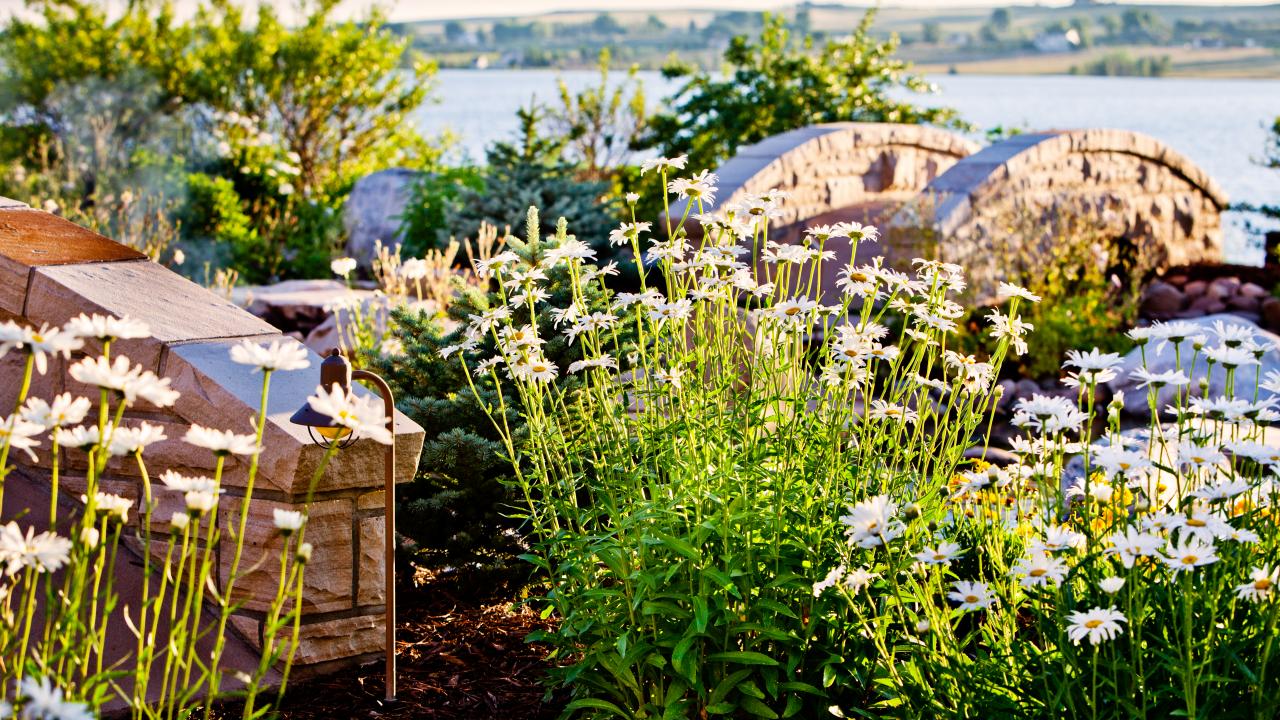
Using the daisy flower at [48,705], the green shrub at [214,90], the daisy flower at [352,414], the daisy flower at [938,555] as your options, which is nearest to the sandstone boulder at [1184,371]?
the daisy flower at [938,555]

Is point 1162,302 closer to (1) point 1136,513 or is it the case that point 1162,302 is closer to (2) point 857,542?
(1) point 1136,513

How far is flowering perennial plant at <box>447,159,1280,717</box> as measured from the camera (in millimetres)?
2279

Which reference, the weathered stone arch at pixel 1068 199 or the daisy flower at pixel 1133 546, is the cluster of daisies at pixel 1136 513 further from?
the weathered stone arch at pixel 1068 199

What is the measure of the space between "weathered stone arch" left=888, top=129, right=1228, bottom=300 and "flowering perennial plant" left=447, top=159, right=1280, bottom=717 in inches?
193

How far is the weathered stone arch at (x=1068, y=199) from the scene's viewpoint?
7.78 meters

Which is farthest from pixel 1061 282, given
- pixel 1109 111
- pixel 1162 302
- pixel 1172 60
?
pixel 1172 60

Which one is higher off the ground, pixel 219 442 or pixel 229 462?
pixel 219 442

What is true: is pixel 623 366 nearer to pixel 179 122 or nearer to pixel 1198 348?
pixel 1198 348

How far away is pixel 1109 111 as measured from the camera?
23.8m

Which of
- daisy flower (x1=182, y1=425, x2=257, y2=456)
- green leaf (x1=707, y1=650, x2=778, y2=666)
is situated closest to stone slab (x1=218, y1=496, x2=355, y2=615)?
green leaf (x1=707, y1=650, x2=778, y2=666)

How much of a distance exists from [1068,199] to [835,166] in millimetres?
1738

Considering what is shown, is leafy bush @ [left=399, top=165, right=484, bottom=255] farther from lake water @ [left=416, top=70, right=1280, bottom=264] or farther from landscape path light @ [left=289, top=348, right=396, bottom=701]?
landscape path light @ [left=289, top=348, right=396, bottom=701]

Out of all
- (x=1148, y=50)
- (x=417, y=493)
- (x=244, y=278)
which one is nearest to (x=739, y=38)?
(x=244, y=278)

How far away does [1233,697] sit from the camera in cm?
233
